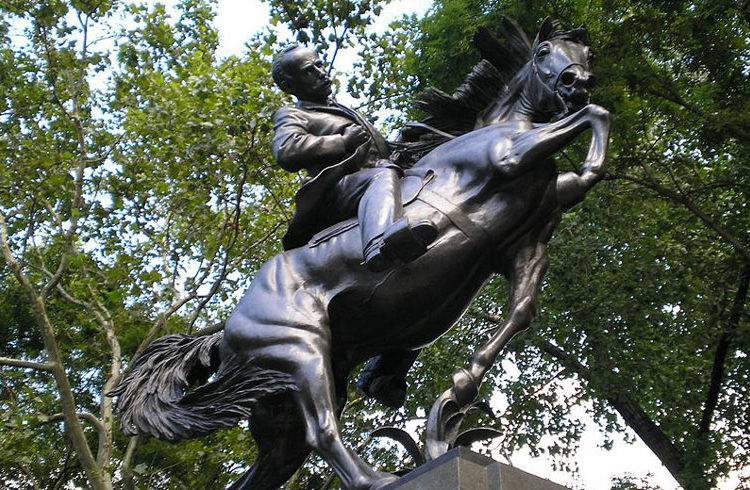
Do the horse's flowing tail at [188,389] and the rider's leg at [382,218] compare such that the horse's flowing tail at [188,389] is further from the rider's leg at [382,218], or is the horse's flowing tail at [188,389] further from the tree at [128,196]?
the tree at [128,196]

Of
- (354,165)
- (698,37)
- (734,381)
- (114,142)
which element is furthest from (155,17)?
(354,165)

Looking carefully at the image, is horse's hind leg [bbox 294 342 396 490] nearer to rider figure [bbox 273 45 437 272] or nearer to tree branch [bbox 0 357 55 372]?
rider figure [bbox 273 45 437 272]

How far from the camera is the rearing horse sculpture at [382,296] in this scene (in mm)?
4309

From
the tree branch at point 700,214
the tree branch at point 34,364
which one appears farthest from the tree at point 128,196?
the tree branch at point 700,214

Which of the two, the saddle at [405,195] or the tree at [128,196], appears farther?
the tree at [128,196]

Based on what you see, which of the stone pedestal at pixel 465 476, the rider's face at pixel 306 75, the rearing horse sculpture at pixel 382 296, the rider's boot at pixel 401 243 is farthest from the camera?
the rider's face at pixel 306 75

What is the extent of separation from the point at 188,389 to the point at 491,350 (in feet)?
5.32

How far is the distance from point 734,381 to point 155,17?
11.3 meters

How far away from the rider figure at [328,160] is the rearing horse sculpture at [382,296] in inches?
6.8

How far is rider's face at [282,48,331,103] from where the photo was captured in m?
5.18

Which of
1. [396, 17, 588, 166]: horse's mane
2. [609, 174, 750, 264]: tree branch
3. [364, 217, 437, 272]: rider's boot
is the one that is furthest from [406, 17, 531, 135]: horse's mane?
[609, 174, 750, 264]: tree branch

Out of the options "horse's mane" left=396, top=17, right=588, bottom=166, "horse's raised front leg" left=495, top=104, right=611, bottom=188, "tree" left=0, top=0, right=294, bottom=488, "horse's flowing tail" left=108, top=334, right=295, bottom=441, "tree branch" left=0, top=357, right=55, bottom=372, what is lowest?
"horse's flowing tail" left=108, top=334, right=295, bottom=441

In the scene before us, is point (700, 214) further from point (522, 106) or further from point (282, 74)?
point (282, 74)

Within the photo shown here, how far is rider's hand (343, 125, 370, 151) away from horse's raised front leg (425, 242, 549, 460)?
1.10 meters
